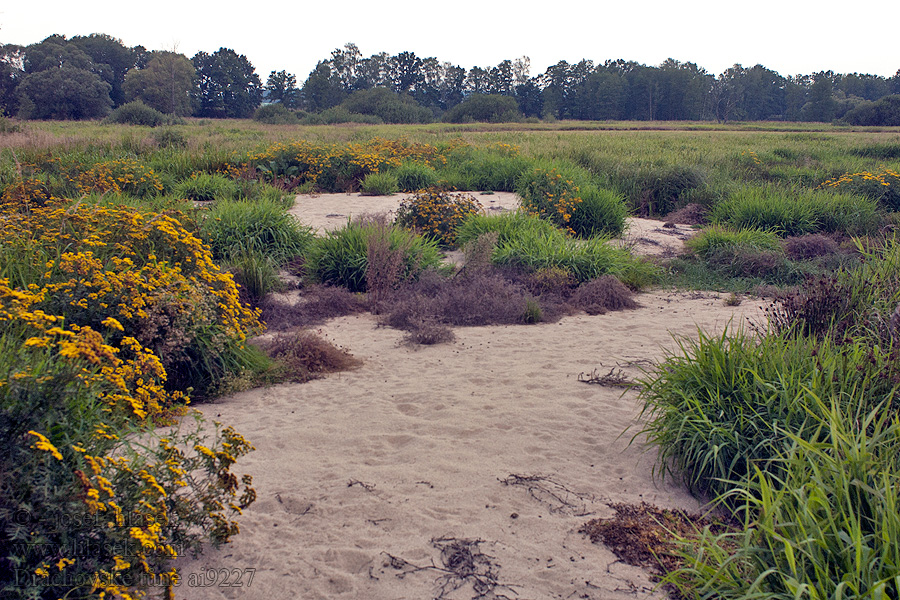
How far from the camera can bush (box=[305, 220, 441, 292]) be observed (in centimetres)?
796

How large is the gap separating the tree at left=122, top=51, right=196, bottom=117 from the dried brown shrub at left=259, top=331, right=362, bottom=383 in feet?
181

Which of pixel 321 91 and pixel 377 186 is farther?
pixel 321 91

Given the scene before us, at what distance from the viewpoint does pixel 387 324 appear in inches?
265

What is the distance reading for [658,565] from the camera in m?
2.70

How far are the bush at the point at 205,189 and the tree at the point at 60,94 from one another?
41051 mm

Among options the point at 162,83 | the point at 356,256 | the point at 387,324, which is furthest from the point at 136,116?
the point at 387,324

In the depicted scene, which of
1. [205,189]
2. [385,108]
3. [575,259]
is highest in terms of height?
[385,108]

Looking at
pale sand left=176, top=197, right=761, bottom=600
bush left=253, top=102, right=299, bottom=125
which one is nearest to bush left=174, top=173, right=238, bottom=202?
pale sand left=176, top=197, right=761, bottom=600

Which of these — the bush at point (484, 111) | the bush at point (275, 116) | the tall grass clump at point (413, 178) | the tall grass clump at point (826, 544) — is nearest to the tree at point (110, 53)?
the bush at point (275, 116)

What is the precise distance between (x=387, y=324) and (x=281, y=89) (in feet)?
245

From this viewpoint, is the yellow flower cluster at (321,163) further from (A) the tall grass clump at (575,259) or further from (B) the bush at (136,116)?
(B) the bush at (136,116)

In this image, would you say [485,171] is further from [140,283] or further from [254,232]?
[140,283]

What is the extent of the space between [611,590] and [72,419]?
7.54ft

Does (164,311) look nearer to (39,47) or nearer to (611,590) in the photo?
(611,590)
